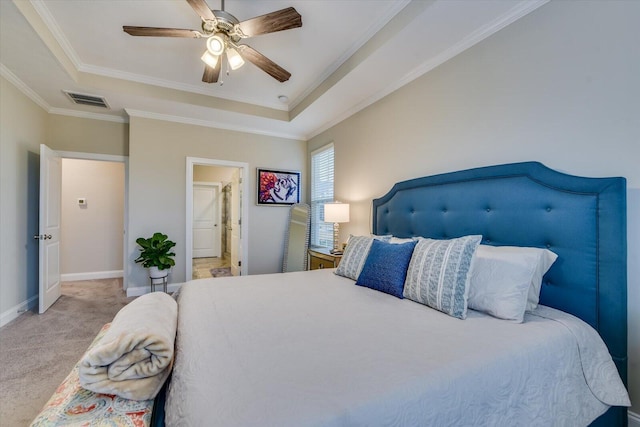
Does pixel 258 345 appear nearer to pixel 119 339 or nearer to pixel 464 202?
pixel 119 339

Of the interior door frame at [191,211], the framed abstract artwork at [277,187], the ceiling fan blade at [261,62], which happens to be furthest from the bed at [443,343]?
the framed abstract artwork at [277,187]

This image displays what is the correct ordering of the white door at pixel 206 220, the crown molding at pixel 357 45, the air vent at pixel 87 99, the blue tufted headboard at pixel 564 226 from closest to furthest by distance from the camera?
the blue tufted headboard at pixel 564 226
the crown molding at pixel 357 45
the air vent at pixel 87 99
the white door at pixel 206 220

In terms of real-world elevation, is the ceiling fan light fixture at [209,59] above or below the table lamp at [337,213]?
above

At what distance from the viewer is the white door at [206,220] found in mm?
7504

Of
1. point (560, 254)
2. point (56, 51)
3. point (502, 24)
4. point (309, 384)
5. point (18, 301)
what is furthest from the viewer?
point (18, 301)

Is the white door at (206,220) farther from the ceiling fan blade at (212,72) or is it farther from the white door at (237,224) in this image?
the ceiling fan blade at (212,72)

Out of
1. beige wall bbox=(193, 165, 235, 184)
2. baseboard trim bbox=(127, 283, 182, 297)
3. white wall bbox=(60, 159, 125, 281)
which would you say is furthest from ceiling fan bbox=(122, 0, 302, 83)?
beige wall bbox=(193, 165, 235, 184)

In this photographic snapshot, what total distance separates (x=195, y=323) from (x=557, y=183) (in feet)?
6.97

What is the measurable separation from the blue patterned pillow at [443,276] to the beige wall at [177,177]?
337cm

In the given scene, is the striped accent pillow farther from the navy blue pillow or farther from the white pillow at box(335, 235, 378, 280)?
the navy blue pillow

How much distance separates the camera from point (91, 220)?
204 inches

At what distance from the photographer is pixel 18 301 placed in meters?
3.24

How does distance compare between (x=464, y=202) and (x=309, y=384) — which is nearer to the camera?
(x=309, y=384)

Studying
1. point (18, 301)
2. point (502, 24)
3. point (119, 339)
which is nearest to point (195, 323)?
point (119, 339)
